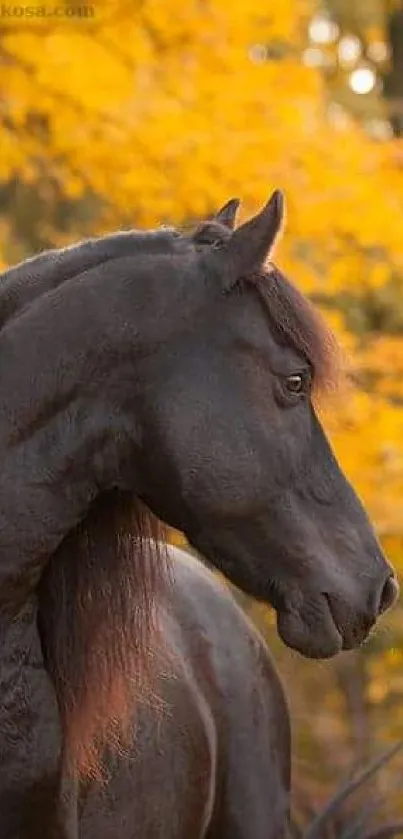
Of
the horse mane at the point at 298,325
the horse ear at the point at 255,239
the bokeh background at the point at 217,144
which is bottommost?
the horse mane at the point at 298,325

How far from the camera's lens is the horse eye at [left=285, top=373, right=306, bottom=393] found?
74.3 inches

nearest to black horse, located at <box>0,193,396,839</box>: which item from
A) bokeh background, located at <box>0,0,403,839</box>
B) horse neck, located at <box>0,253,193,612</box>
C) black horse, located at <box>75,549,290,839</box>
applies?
horse neck, located at <box>0,253,193,612</box>

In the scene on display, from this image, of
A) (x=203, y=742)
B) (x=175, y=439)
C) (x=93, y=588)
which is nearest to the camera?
(x=175, y=439)

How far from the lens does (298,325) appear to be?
190 cm

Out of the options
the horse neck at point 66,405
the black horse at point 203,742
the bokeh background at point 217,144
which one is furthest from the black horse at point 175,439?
the bokeh background at point 217,144

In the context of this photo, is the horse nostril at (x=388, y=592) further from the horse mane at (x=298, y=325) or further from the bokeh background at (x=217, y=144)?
the bokeh background at (x=217, y=144)

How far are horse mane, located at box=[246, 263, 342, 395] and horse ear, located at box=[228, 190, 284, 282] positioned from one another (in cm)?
3

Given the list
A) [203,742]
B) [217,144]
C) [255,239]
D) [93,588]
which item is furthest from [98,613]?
[217,144]

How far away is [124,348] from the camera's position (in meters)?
1.86

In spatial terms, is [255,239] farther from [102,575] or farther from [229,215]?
[102,575]

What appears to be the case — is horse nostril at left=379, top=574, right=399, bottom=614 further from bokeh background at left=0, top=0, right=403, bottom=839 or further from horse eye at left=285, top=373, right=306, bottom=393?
bokeh background at left=0, top=0, right=403, bottom=839

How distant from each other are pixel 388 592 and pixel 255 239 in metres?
0.49

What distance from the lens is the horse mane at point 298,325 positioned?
1.89 metres

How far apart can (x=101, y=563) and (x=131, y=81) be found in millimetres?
2991
